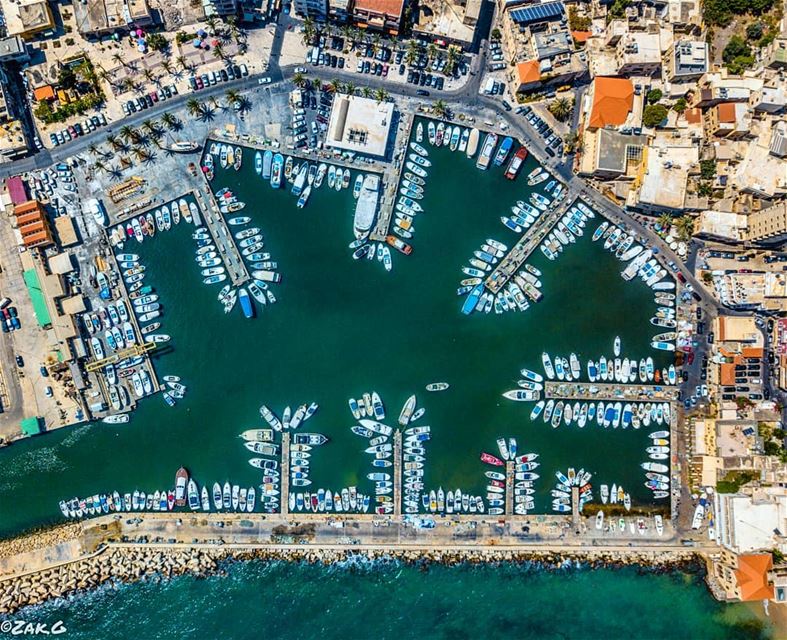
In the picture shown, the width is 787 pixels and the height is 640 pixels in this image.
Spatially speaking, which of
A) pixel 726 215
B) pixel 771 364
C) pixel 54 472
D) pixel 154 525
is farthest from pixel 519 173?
pixel 54 472

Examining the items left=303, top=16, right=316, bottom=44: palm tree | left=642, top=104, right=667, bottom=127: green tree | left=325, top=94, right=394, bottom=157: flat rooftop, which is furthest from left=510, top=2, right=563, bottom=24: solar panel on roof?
left=303, top=16, right=316, bottom=44: palm tree

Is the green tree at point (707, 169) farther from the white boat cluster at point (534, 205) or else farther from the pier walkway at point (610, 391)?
the pier walkway at point (610, 391)

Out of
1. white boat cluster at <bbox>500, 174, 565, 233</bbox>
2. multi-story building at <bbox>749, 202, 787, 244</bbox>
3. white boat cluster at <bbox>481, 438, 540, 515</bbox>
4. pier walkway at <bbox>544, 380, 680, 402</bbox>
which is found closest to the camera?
multi-story building at <bbox>749, 202, 787, 244</bbox>

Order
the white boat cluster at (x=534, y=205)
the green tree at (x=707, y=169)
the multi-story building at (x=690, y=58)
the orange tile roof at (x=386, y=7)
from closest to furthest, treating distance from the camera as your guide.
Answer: the multi-story building at (x=690, y=58), the orange tile roof at (x=386, y=7), the green tree at (x=707, y=169), the white boat cluster at (x=534, y=205)

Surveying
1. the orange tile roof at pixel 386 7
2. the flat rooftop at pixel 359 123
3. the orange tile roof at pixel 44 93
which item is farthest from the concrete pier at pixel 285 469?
the orange tile roof at pixel 386 7

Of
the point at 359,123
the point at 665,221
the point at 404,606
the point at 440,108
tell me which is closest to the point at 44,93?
the point at 359,123

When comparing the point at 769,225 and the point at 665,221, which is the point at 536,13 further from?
the point at 769,225

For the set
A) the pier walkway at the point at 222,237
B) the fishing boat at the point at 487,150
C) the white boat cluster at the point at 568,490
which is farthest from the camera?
the fishing boat at the point at 487,150

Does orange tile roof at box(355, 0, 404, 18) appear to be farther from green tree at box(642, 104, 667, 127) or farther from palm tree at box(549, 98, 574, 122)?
green tree at box(642, 104, 667, 127)
